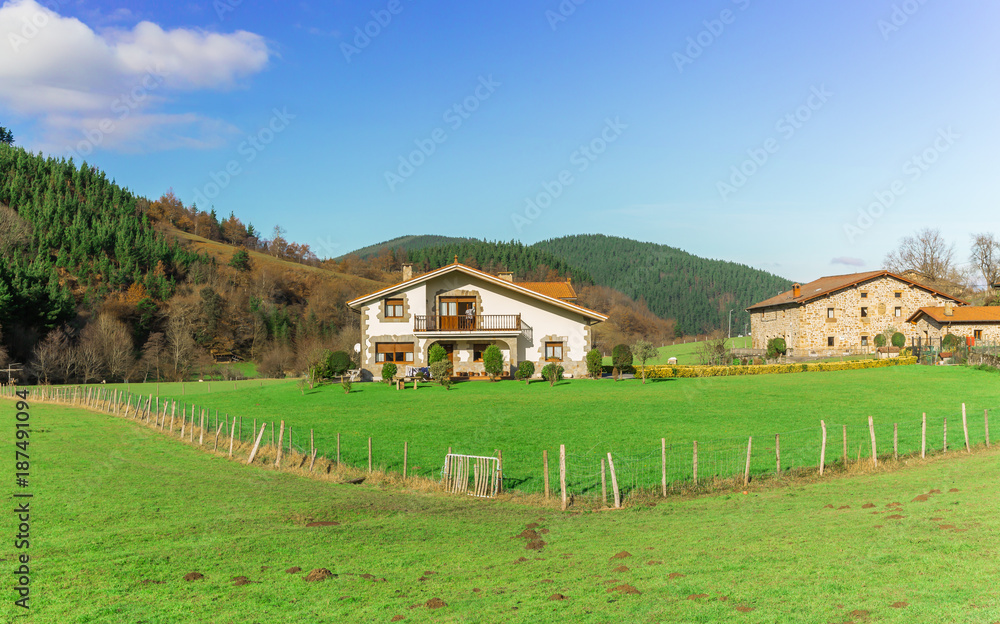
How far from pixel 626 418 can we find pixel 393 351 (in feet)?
68.2

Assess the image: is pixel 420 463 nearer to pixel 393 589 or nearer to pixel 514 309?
pixel 393 589

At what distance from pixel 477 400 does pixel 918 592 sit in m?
26.7

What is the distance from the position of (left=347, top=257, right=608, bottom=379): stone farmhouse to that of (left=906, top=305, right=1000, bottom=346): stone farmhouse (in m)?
32.9

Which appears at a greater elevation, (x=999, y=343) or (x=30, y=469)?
(x=999, y=343)


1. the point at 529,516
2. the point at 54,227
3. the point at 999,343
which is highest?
the point at 54,227

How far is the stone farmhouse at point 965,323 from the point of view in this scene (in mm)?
54344

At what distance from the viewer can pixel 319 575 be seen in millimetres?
9422

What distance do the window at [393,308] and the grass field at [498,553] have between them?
1075 inches

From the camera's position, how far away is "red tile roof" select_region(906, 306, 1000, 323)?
178 feet

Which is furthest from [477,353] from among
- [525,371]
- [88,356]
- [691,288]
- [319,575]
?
[691,288]

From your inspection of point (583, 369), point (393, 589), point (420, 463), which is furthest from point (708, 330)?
point (393, 589)

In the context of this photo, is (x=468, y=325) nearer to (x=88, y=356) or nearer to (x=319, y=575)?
(x=319, y=575)

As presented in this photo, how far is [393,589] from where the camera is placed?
29.6 feet

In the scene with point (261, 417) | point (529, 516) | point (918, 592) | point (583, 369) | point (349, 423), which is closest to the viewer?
point (918, 592)
